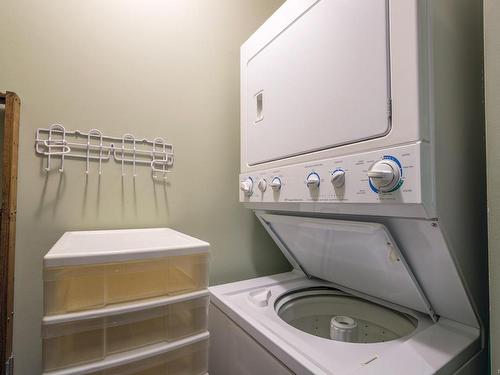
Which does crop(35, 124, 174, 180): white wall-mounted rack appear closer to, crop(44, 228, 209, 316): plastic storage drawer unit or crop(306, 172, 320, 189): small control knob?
crop(44, 228, 209, 316): plastic storage drawer unit

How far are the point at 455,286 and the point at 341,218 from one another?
0.43 meters

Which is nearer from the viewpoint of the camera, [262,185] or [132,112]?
[262,185]

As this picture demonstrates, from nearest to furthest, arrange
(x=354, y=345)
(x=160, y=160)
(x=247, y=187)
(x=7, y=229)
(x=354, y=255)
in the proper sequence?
(x=354, y=345) < (x=7, y=229) < (x=354, y=255) < (x=247, y=187) < (x=160, y=160)

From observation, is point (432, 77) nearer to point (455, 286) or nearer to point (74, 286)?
point (455, 286)

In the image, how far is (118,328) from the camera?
889 mm

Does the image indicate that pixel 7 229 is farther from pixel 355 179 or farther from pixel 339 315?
pixel 339 315

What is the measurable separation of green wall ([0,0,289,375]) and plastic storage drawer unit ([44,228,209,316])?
0.33 metres

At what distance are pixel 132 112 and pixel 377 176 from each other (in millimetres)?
1282

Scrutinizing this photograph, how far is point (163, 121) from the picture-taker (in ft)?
5.02

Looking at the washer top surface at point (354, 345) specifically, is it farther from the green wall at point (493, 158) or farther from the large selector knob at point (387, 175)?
the large selector knob at point (387, 175)

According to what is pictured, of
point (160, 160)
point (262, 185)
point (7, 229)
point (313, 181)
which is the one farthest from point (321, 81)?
point (7, 229)

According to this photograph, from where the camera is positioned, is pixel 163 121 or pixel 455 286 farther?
pixel 163 121

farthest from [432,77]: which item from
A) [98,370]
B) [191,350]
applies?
[98,370]

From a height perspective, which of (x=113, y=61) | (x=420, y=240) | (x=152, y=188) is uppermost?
(x=113, y=61)
